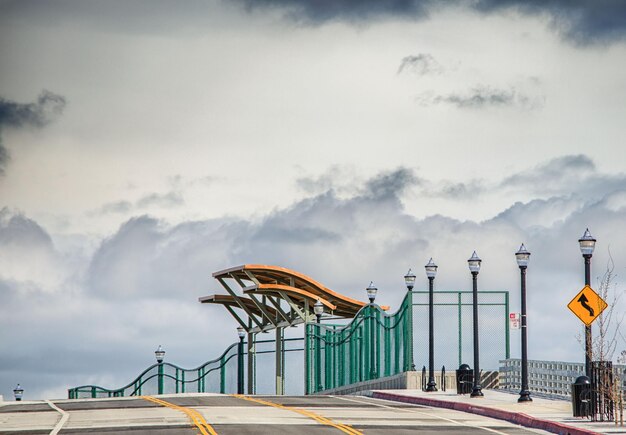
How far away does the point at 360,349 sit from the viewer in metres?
48.8

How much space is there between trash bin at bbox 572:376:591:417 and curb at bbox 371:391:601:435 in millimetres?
1030

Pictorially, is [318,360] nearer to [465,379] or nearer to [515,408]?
[465,379]

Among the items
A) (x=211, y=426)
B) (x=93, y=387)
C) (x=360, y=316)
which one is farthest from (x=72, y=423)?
(x=93, y=387)

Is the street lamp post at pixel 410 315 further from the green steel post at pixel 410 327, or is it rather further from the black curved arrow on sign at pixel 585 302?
the black curved arrow on sign at pixel 585 302

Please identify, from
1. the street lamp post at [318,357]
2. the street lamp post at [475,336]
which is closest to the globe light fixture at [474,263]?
the street lamp post at [475,336]

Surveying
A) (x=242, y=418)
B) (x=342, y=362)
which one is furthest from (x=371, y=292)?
(x=242, y=418)

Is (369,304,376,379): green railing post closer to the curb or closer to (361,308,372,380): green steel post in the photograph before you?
(361,308,372,380): green steel post

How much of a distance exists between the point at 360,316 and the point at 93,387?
25844 millimetres

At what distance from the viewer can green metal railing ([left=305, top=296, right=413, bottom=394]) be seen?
44.6m

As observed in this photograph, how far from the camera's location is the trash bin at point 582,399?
2717cm

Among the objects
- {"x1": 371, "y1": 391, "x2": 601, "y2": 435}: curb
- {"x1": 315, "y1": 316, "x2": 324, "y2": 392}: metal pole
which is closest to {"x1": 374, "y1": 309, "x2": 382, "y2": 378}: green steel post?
{"x1": 371, "y1": 391, "x2": 601, "y2": 435}: curb

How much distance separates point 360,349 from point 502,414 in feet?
64.6

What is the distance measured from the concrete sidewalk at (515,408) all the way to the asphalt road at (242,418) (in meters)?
0.52

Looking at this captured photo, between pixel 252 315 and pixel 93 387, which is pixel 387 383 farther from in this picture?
pixel 93 387
